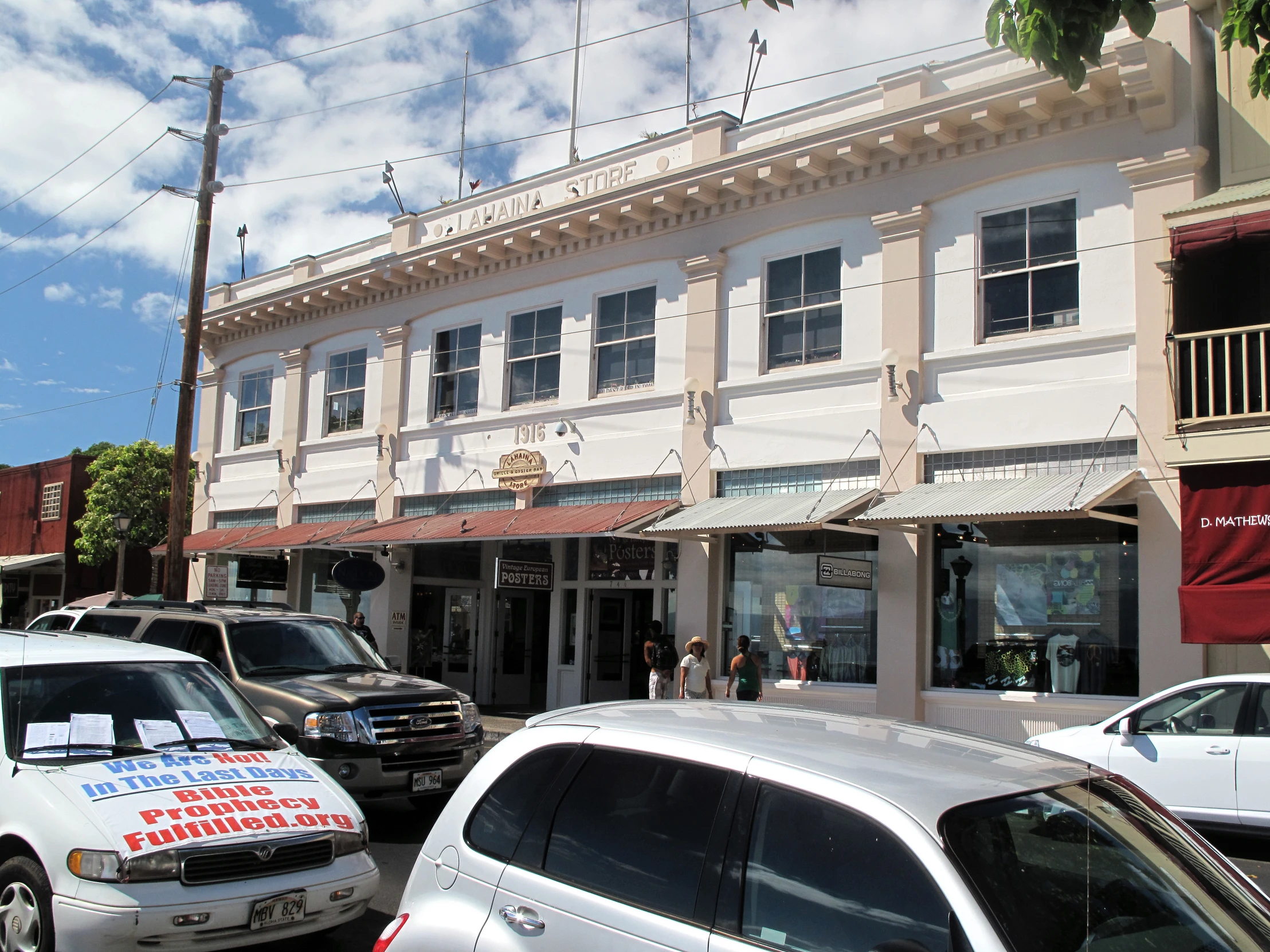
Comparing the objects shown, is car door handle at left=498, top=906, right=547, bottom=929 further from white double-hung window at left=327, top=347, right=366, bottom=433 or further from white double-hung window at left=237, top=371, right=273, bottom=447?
white double-hung window at left=237, top=371, right=273, bottom=447

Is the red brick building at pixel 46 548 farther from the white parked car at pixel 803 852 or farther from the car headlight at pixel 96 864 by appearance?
the white parked car at pixel 803 852

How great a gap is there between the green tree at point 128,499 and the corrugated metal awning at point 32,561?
1871 millimetres

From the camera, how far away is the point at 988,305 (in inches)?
564

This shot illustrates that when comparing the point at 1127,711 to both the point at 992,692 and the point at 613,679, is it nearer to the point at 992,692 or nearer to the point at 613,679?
the point at 992,692

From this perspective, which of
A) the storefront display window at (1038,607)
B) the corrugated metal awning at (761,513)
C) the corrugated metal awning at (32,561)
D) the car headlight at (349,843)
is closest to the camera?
the car headlight at (349,843)

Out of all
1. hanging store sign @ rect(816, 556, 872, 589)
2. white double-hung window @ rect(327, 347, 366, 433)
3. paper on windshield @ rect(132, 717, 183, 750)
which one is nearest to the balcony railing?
hanging store sign @ rect(816, 556, 872, 589)

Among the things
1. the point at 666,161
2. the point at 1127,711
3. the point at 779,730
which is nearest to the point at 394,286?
the point at 666,161

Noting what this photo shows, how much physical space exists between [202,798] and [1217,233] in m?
11.3

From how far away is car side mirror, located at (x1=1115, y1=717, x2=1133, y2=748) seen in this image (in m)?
9.62

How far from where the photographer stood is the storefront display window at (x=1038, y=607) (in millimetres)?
12828

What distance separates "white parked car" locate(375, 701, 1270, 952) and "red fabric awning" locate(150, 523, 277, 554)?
20.2m

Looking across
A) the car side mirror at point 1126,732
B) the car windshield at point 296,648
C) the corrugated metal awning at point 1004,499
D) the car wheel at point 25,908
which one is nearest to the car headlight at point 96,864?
the car wheel at point 25,908

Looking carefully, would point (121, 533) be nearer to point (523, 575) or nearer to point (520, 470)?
point (520, 470)

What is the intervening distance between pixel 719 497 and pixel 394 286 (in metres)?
8.92
